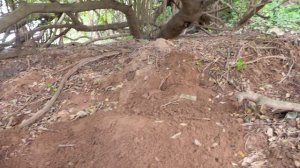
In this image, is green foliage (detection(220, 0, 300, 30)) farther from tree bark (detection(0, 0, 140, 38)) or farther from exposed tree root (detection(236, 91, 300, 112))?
exposed tree root (detection(236, 91, 300, 112))

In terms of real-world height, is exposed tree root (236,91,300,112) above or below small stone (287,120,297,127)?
above

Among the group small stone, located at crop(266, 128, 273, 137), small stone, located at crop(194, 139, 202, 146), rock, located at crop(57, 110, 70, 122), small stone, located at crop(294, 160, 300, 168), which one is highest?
small stone, located at crop(266, 128, 273, 137)

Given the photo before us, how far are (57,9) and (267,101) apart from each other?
2.18 meters

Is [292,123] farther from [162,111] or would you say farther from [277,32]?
[277,32]

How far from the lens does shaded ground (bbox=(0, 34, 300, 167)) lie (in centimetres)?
234

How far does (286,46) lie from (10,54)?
3251mm

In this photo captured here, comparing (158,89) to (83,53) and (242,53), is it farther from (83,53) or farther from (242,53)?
(83,53)

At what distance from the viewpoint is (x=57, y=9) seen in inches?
147

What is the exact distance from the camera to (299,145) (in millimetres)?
2223

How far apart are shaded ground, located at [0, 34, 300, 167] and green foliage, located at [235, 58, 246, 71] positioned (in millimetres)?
29

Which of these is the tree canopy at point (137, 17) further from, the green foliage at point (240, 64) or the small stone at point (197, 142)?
the small stone at point (197, 142)

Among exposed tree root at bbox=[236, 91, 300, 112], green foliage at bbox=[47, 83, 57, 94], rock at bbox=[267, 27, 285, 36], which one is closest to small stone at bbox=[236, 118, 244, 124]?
exposed tree root at bbox=[236, 91, 300, 112]

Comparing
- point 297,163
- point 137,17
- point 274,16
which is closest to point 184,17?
point 137,17

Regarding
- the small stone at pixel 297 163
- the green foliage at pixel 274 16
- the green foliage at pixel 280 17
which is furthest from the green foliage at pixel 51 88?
the green foliage at pixel 280 17
